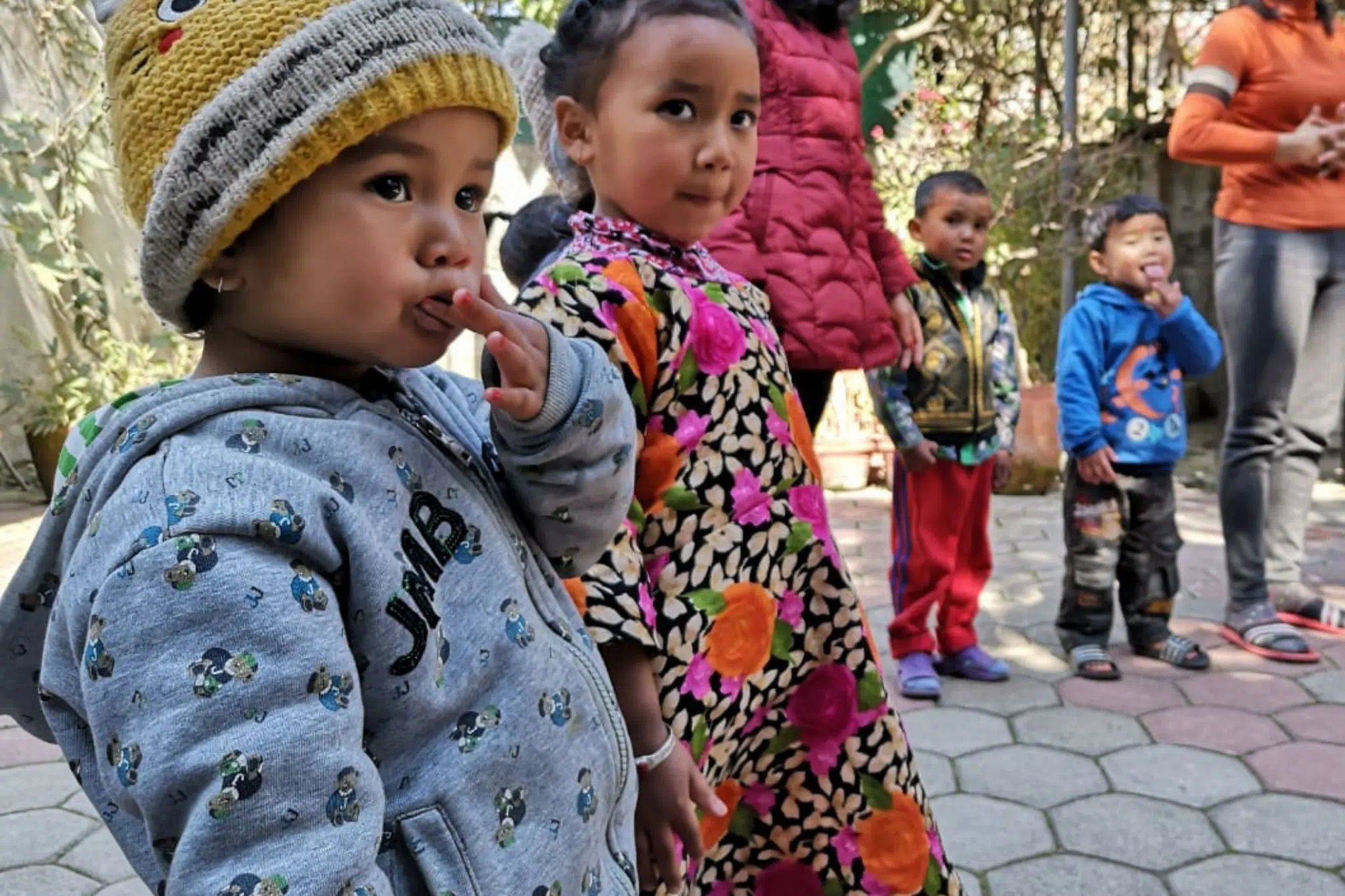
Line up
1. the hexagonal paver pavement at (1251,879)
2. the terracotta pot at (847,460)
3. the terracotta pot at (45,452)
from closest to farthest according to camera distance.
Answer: the hexagonal paver pavement at (1251,879) → the terracotta pot at (45,452) → the terracotta pot at (847,460)

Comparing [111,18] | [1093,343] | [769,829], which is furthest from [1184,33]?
[111,18]

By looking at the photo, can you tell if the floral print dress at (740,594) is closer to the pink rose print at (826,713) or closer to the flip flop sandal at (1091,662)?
the pink rose print at (826,713)

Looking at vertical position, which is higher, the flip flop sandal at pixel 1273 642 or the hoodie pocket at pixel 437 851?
the hoodie pocket at pixel 437 851

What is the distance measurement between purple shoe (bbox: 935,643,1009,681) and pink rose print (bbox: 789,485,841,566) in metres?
2.04

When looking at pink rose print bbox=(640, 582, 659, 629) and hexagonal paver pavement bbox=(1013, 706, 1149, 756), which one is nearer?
pink rose print bbox=(640, 582, 659, 629)

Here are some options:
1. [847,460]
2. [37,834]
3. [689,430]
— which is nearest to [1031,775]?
[689,430]

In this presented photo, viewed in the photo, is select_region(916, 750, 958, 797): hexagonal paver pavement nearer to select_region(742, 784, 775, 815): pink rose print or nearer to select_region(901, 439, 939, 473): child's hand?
select_region(901, 439, 939, 473): child's hand

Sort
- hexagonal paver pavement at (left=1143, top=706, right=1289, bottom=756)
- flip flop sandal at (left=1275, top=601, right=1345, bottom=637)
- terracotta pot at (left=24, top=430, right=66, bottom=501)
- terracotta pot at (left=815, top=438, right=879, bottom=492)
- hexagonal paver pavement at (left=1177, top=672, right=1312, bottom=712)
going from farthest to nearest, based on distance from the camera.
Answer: terracotta pot at (left=815, top=438, right=879, bottom=492), terracotta pot at (left=24, top=430, right=66, bottom=501), flip flop sandal at (left=1275, top=601, right=1345, bottom=637), hexagonal paver pavement at (left=1177, top=672, right=1312, bottom=712), hexagonal paver pavement at (left=1143, top=706, right=1289, bottom=756)

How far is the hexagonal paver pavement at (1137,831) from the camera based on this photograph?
238cm

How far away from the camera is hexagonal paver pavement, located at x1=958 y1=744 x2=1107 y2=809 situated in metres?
2.69

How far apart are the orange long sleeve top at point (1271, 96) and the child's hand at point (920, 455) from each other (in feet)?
3.68

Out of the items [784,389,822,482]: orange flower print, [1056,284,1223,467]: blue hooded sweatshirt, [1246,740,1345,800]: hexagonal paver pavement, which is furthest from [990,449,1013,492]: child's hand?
[784,389,822,482]: orange flower print

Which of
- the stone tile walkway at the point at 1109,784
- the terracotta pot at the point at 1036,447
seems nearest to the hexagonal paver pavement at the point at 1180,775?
the stone tile walkway at the point at 1109,784

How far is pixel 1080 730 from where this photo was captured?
10.0 feet
